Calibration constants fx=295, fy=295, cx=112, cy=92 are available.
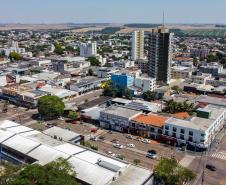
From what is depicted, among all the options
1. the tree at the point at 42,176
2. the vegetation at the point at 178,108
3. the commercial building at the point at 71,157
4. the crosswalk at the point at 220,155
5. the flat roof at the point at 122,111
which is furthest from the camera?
the vegetation at the point at 178,108

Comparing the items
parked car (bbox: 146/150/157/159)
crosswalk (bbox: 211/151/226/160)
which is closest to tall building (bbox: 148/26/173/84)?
crosswalk (bbox: 211/151/226/160)

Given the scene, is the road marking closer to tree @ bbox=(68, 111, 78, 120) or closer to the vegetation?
the vegetation

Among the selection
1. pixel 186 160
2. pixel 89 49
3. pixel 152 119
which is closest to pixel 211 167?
pixel 186 160

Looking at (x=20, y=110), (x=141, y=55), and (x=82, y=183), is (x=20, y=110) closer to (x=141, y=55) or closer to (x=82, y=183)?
(x=82, y=183)

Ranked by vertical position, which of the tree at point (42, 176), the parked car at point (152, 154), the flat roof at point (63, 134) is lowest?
the parked car at point (152, 154)

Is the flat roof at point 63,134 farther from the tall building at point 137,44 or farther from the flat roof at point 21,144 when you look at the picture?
the tall building at point 137,44

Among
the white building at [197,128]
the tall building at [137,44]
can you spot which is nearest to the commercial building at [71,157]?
the white building at [197,128]

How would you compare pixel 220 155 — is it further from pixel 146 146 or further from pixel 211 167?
pixel 146 146
